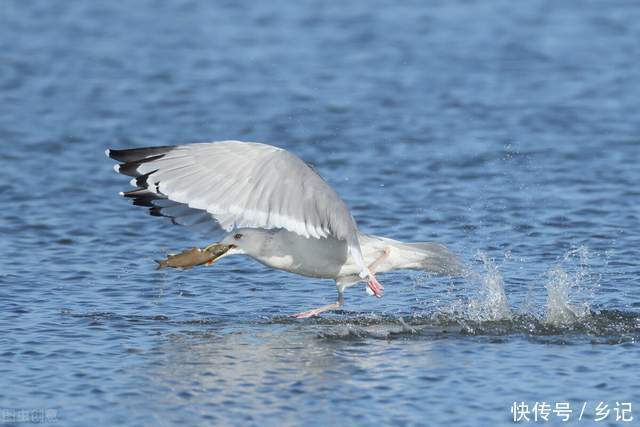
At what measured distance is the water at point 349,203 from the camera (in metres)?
8.15

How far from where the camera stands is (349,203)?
13.7 m

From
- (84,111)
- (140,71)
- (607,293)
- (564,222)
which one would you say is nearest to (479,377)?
(607,293)

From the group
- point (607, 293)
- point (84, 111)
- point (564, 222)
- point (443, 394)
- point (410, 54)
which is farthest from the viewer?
point (410, 54)

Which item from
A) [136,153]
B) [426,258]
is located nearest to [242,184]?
[136,153]

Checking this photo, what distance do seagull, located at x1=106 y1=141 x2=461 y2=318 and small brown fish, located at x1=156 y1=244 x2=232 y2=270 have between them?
16 mm

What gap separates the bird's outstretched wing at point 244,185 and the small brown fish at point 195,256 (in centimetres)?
66

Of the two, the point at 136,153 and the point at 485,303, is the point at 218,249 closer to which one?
the point at 136,153

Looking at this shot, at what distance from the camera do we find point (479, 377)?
8.22m

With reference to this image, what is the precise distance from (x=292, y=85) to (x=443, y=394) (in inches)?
482

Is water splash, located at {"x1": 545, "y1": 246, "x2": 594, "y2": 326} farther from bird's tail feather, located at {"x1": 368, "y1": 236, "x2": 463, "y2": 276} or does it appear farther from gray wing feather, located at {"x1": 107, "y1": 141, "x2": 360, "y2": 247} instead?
gray wing feather, located at {"x1": 107, "y1": 141, "x2": 360, "y2": 247}

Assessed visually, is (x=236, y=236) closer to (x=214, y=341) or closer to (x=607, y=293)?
(x=214, y=341)

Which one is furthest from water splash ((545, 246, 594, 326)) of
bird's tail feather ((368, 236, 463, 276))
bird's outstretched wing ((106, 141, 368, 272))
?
bird's outstretched wing ((106, 141, 368, 272))

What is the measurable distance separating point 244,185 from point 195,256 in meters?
1.04

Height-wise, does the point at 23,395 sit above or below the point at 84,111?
below
